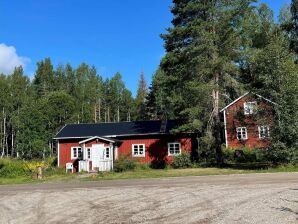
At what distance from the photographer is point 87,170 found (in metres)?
34.6

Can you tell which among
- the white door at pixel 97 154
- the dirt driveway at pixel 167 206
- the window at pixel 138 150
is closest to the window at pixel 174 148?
the window at pixel 138 150

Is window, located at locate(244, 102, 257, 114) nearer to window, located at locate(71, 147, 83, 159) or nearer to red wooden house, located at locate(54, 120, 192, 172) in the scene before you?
red wooden house, located at locate(54, 120, 192, 172)

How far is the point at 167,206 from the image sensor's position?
11.9 metres

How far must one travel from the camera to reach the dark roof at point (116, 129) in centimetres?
3793

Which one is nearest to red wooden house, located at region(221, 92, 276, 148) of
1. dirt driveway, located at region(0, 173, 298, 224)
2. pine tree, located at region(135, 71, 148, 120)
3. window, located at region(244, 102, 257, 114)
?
window, located at region(244, 102, 257, 114)

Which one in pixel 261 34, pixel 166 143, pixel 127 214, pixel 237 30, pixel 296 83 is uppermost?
pixel 261 34

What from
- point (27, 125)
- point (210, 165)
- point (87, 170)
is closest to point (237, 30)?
point (210, 165)

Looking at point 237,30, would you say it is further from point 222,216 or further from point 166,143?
point 222,216

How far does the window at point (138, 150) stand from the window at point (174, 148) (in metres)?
2.55

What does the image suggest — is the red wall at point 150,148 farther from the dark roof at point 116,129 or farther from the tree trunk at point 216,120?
the tree trunk at point 216,120

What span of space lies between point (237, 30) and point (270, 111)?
25.9ft

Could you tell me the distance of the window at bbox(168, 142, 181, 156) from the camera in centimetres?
3703

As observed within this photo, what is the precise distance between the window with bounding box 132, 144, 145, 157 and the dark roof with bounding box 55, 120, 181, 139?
1.24m

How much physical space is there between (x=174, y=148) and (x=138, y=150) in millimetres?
3426
